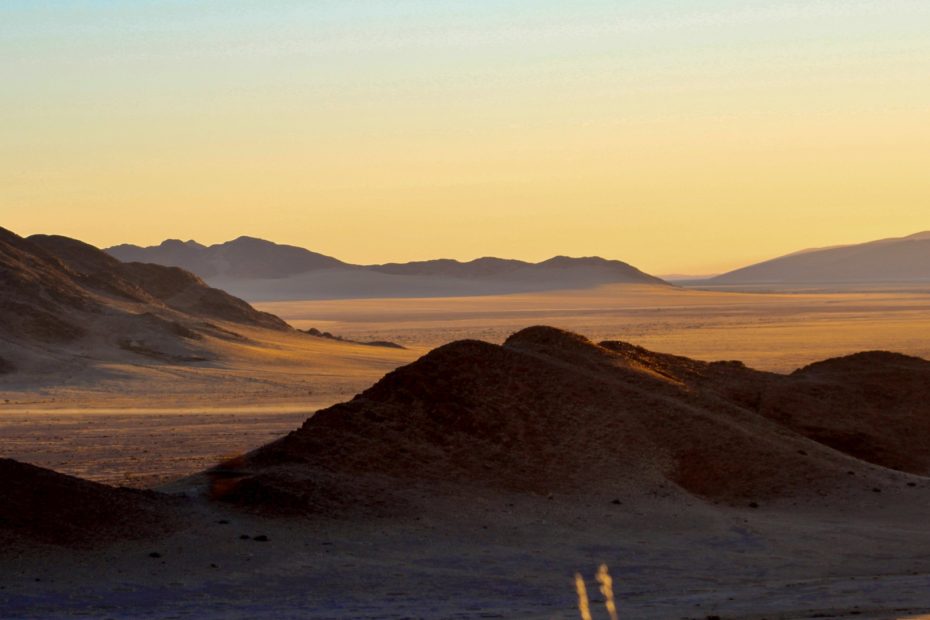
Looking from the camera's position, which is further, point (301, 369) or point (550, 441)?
point (301, 369)

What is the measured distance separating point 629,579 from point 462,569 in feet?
5.57

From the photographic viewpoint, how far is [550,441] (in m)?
20.5

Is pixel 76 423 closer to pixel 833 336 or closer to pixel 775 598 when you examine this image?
pixel 775 598

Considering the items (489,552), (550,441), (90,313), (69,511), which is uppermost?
(90,313)

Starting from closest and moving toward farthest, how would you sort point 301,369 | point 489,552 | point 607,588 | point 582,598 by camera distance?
point 582,598 < point 607,588 < point 489,552 < point 301,369

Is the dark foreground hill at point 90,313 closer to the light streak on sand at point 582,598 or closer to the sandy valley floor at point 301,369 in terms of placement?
the sandy valley floor at point 301,369

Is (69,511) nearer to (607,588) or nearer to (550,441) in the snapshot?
(607,588)

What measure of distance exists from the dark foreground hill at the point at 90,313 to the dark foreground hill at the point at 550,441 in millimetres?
26574

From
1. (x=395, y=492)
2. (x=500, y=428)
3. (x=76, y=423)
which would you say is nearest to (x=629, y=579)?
(x=395, y=492)

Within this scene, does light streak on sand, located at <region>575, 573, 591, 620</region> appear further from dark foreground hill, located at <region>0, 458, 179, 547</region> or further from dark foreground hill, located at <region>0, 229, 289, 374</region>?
dark foreground hill, located at <region>0, 229, 289, 374</region>

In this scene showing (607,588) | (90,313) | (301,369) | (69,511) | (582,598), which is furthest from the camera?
(90,313)

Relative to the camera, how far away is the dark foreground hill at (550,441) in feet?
61.5

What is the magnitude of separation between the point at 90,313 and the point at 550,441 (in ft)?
127

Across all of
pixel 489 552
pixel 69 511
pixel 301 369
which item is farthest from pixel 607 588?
pixel 301 369
